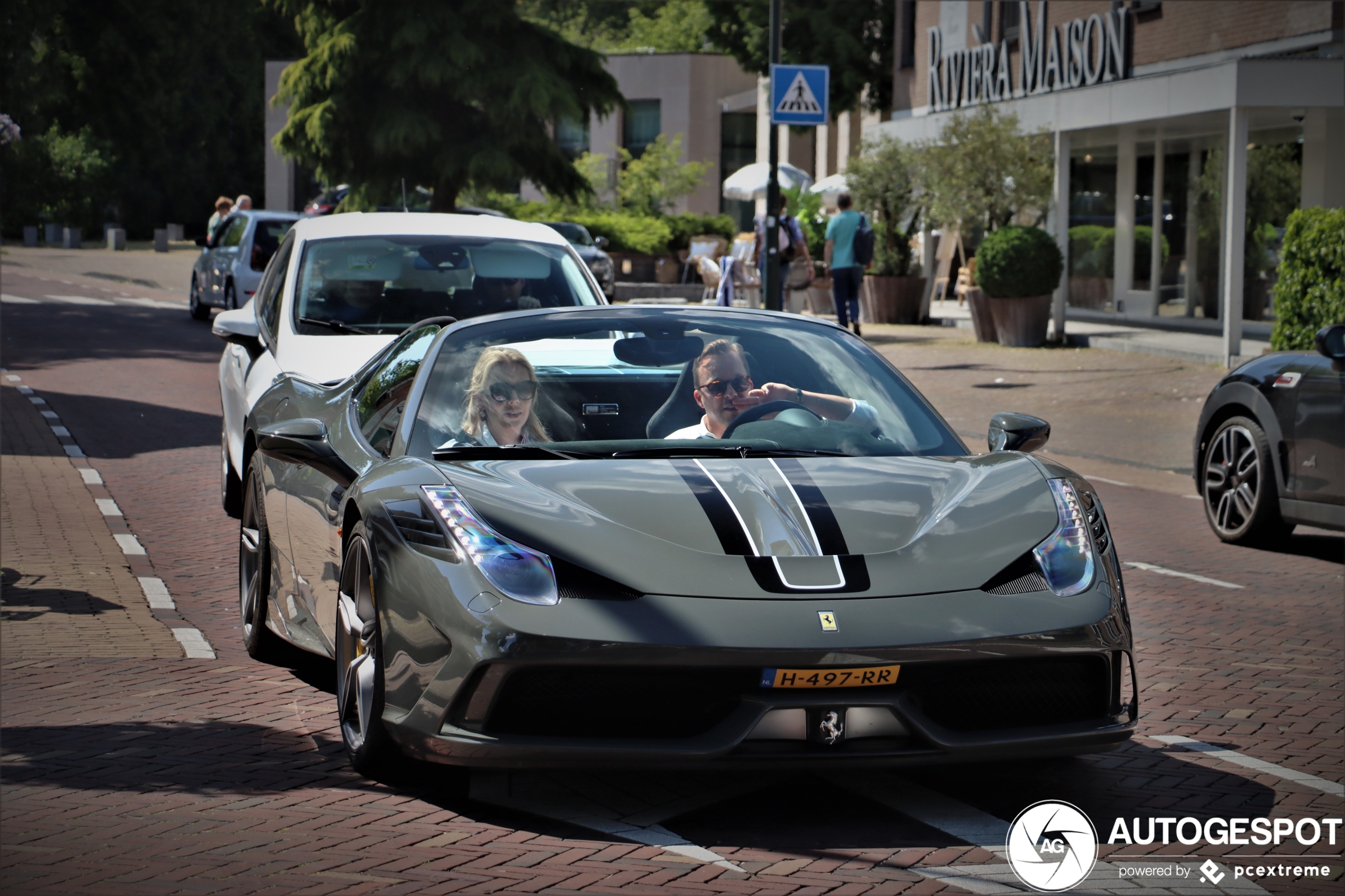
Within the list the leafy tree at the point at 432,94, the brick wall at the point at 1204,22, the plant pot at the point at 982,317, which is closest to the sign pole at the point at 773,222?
the plant pot at the point at 982,317

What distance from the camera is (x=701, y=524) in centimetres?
448

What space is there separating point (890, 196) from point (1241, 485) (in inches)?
746

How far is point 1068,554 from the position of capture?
4617 millimetres

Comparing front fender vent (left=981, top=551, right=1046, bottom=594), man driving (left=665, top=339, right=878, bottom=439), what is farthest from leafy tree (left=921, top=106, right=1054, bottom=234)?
front fender vent (left=981, top=551, right=1046, bottom=594)

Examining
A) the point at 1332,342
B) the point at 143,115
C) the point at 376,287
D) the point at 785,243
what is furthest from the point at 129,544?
the point at 143,115

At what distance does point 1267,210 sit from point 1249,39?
8.26ft

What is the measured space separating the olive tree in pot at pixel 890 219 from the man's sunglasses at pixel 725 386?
22.1 metres

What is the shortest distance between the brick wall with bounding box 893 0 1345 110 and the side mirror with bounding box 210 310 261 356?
16748 millimetres

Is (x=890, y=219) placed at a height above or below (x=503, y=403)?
above

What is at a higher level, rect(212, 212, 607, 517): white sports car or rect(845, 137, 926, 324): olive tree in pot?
rect(845, 137, 926, 324): olive tree in pot

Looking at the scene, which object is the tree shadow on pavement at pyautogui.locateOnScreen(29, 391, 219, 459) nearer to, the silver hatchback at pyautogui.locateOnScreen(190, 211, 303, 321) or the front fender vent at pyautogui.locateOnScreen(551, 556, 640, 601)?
the silver hatchback at pyautogui.locateOnScreen(190, 211, 303, 321)

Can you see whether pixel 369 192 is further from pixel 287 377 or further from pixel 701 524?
pixel 701 524

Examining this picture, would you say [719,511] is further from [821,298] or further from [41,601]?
[821,298]

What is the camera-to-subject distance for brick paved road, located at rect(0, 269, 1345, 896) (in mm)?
4121
